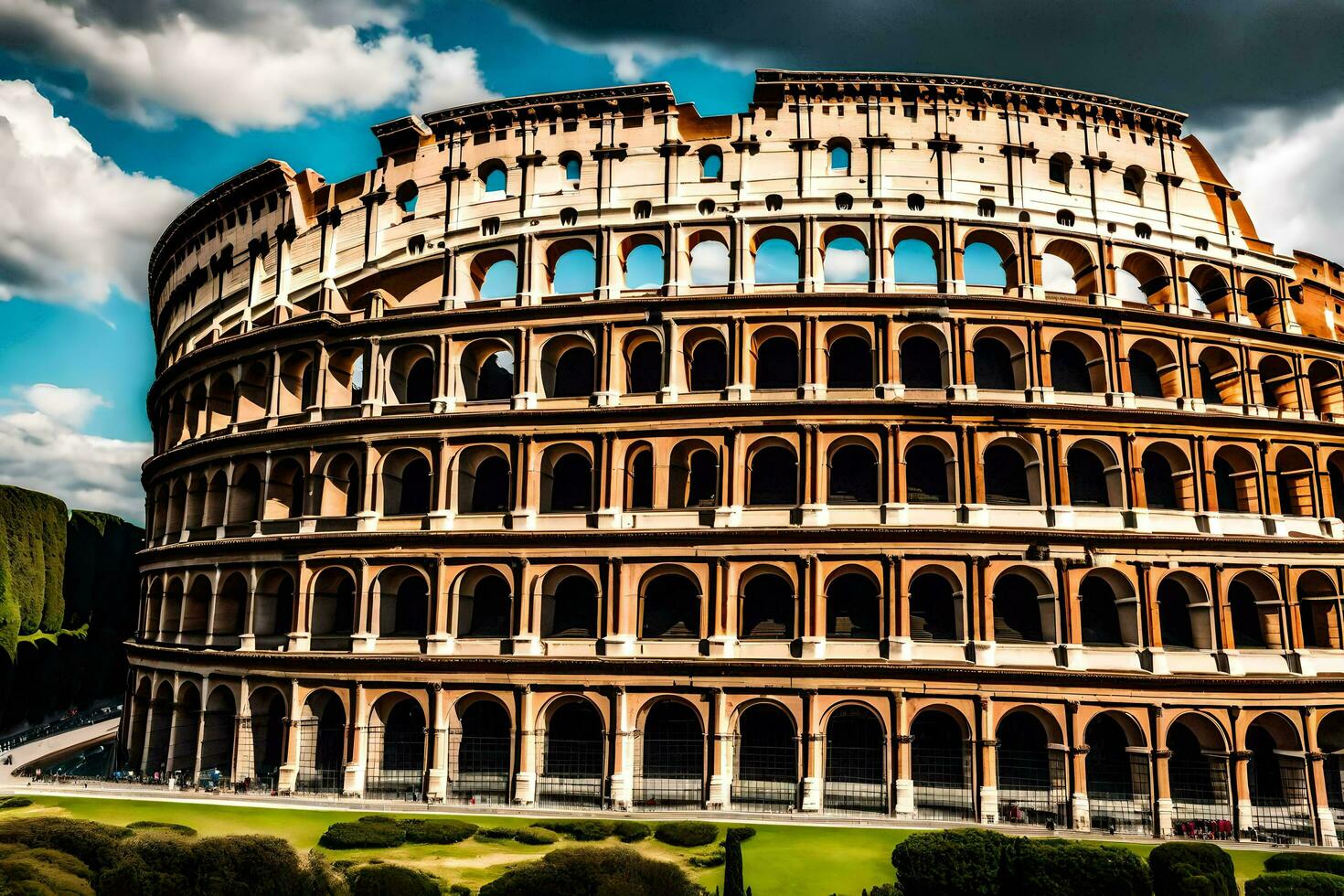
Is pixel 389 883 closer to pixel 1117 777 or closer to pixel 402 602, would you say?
pixel 402 602

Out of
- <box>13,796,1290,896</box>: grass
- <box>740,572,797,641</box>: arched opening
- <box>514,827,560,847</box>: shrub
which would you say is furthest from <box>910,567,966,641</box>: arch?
<box>514,827,560,847</box>: shrub

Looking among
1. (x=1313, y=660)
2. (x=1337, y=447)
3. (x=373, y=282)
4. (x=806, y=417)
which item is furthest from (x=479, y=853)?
(x=1337, y=447)

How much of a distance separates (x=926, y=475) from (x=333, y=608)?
21.6 metres

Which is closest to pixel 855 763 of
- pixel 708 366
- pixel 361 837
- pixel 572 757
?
pixel 572 757

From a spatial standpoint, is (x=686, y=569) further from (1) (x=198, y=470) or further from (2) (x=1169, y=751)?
(1) (x=198, y=470)

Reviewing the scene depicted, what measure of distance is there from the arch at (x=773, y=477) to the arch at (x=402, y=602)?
11.7m

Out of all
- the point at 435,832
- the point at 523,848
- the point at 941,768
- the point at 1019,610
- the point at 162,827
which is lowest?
the point at 523,848

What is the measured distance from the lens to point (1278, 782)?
27375 mm

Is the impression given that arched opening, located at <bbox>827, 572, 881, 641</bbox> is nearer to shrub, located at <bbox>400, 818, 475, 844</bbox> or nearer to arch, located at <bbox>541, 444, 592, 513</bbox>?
arch, located at <bbox>541, 444, 592, 513</bbox>

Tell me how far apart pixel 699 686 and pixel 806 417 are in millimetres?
9244

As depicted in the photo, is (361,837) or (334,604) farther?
(334,604)

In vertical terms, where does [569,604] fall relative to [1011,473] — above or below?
below

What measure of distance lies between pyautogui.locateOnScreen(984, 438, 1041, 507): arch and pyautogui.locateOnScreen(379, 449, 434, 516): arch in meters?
19.1

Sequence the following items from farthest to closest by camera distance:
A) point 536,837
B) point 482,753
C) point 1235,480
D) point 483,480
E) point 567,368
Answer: point 567,368 < point 483,480 < point 1235,480 < point 482,753 < point 536,837
